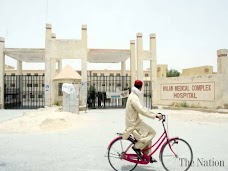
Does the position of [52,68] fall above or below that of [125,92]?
above

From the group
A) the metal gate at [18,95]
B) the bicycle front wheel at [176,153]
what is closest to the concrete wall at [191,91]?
the metal gate at [18,95]

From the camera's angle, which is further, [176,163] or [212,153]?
[212,153]

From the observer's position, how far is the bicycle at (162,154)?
183 inches

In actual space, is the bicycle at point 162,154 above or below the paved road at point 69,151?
above

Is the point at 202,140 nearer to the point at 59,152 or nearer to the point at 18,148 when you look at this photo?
the point at 59,152

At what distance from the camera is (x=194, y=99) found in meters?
18.8

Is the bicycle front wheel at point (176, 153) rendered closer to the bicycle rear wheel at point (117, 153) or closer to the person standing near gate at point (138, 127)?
the person standing near gate at point (138, 127)

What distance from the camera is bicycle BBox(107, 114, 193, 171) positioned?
15.2 feet

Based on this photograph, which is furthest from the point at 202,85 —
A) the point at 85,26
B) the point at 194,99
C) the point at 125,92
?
the point at 85,26

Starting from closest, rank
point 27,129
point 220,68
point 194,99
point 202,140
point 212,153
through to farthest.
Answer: point 212,153 → point 202,140 → point 27,129 → point 220,68 → point 194,99

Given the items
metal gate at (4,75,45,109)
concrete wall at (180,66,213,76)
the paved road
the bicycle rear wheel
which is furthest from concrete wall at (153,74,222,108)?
the bicycle rear wheel

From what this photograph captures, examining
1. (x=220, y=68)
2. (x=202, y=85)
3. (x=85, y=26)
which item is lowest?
(x=202, y=85)

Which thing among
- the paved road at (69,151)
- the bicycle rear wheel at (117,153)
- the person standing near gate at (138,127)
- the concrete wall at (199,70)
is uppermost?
the concrete wall at (199,70)

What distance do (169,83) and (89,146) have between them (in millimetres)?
15442
